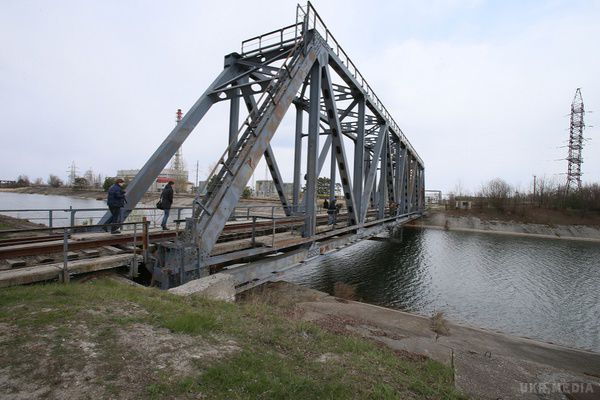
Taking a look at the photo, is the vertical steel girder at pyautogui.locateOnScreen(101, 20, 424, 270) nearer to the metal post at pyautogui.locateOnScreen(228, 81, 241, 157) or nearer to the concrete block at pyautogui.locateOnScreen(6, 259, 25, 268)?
the metal post at pyautogui.locateOnScreen(228, 81, 241, 157)

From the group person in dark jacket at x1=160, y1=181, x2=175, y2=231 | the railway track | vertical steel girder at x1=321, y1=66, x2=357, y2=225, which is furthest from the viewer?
vertical steel girder at x1=321, y1=66, x2=357, y2=225

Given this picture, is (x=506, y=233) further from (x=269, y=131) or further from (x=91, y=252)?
(x=91, y=252)

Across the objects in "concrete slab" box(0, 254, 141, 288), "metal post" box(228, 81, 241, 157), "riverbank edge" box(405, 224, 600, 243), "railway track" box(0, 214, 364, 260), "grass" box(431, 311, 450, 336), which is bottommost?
"riverbank edge" box(405, 224, 600, 243)

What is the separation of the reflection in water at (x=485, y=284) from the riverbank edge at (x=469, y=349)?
2.10 metres

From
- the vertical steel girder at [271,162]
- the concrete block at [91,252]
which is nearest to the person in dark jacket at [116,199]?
the concrete block at [91,252]

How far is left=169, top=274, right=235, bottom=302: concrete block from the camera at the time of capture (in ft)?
20.7

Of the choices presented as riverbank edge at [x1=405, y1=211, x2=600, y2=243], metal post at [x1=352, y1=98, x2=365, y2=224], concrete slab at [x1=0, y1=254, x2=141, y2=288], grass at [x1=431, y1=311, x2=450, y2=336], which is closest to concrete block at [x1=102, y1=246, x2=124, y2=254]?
concrete slab at [x1=0, y1=254, x2=141, y2=288]

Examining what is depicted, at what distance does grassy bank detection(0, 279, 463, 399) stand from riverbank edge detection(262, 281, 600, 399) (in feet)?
3.57

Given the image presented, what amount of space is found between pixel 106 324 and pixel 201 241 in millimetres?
2562

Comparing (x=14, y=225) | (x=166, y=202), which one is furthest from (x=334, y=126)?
(x=14, y=225)

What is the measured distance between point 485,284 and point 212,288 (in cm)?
1742

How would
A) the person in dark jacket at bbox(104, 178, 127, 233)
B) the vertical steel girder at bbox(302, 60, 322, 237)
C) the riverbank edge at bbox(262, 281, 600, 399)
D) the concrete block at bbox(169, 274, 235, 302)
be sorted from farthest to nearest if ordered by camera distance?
1. the vertical steel girder at bbox(302, 60, 322, 237)
2. the person in dark jacket at bbox(104, 178, 127, 233)
3. the concrete block at bbox(169, 274, 235, 302)
4. the riverbank edge at bbox(262, 281, 600, 399)

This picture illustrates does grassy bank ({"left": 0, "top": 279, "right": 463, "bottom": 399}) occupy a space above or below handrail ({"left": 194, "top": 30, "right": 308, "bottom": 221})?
below

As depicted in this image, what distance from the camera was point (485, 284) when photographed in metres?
18.2
